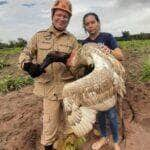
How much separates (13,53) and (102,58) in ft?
25.3

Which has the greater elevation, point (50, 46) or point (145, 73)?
point (50, 46)

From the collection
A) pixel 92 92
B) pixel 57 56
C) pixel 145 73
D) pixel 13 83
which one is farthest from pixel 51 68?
pixel 13 83

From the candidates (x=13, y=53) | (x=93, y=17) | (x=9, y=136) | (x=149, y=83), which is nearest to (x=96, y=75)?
(x=93, y=17)

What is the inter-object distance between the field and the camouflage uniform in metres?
1.01

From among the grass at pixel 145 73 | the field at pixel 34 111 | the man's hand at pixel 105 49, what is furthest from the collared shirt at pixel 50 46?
the grass at pixel 145 73

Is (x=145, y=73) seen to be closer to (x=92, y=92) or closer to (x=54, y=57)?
(x=54, y=57)

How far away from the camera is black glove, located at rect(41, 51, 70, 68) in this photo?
5.69 metres

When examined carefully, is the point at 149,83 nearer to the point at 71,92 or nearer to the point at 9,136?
the point at 9,136

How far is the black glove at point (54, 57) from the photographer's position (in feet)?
18.7

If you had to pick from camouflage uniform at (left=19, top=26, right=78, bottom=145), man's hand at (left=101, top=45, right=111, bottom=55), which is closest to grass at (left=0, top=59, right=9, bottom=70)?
camouflage uniform at (left=19, top=26, right=78, bottom=145)

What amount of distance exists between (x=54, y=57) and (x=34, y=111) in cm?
230

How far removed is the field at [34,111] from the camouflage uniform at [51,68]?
101cm

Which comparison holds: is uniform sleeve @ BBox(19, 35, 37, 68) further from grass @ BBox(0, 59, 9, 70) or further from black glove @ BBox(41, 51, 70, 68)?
grass @ BBox(0, 59, 9, 70)

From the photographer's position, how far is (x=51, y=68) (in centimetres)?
601
